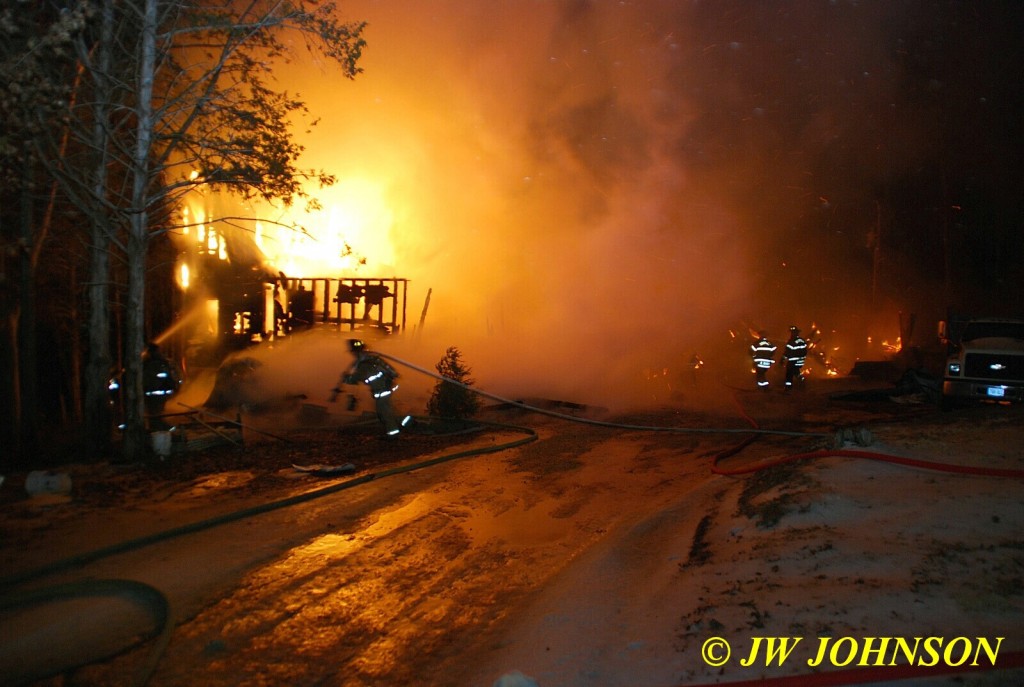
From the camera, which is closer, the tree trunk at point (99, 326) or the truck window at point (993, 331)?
the tree trunk at point (99, 326)

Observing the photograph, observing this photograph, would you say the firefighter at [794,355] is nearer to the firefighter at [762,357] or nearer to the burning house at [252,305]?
the firefighter at [762,357]

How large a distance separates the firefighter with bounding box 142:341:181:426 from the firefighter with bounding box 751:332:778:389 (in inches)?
510

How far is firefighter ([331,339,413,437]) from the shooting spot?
10797 mm

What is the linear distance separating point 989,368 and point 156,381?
1456 cm

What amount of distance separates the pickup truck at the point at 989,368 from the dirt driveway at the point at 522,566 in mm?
4711

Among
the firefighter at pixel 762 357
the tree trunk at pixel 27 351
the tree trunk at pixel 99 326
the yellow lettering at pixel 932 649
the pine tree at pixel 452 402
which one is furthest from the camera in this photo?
the firefighter at pixel 762 357

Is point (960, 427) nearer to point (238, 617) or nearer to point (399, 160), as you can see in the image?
point (238, 617)

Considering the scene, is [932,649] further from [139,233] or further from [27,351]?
[27,351]

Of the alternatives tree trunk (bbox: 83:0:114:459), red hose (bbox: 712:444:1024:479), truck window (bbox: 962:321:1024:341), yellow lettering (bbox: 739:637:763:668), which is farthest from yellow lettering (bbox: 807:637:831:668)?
truck window (bbox: 962:321:1024:341)

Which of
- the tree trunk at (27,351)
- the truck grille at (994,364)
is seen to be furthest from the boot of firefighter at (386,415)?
the truck grille at (994,364)

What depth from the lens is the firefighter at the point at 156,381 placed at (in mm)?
10984

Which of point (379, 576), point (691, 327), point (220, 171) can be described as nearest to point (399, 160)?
point (691, 327)

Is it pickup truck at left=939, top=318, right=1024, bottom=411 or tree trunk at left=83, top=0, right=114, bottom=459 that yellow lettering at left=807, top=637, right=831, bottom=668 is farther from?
pickup truck at left=939, top=318, right=1024, bottom=411

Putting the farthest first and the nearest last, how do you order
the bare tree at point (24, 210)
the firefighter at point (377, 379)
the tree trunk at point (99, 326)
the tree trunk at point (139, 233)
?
the firefighter at point (377, 379), the tree trunk at point (99, 326), the tree trunk at point (139, 233), the bare tree at point (24, 210)
